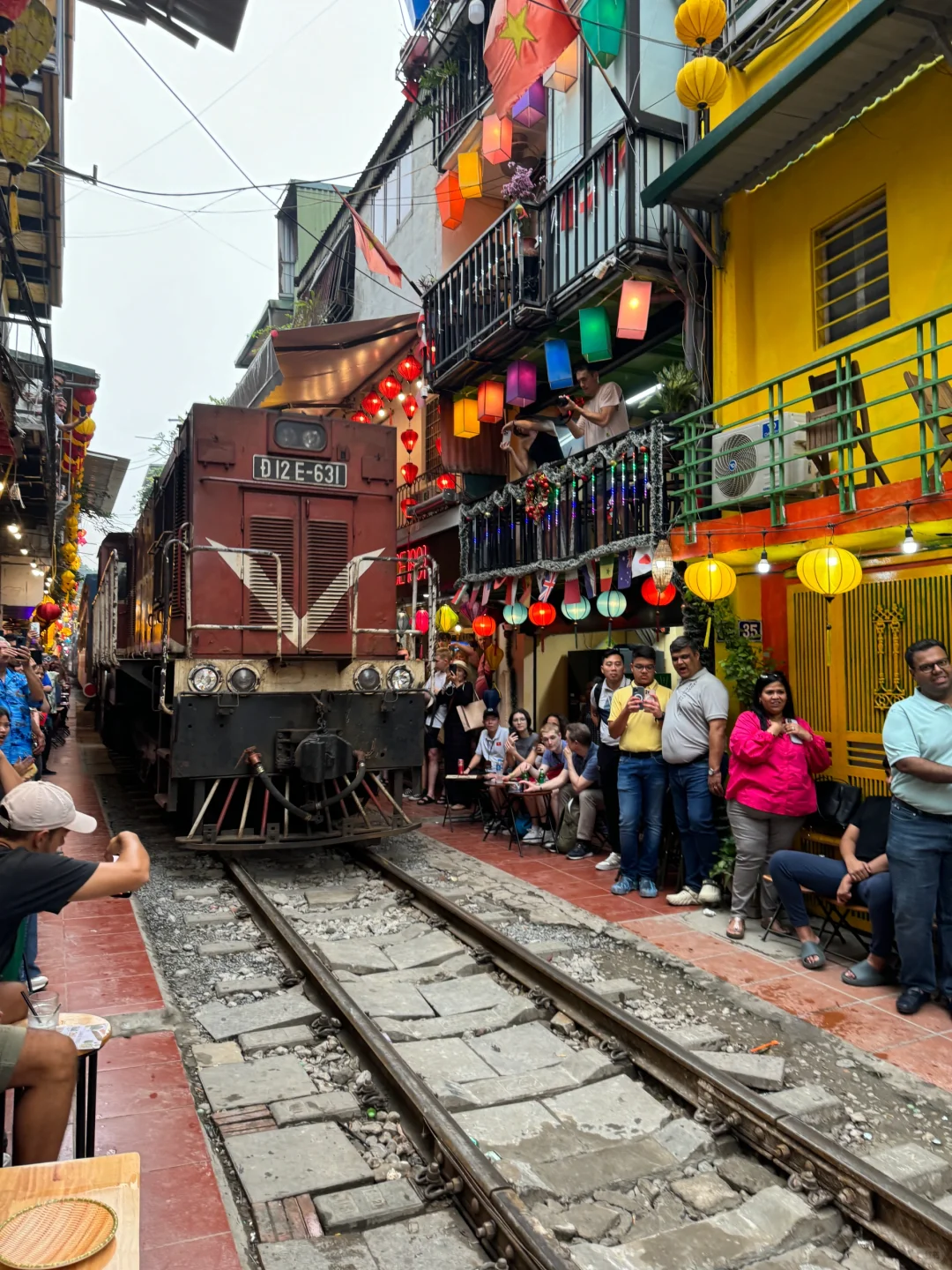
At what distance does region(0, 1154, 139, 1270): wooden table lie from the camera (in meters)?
1.77

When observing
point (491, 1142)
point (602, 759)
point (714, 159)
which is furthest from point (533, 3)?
point (491, 1142)

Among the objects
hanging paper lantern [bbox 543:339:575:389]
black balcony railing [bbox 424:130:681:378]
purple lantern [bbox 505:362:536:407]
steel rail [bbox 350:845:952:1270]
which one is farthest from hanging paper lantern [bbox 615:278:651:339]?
steel rail [bbox 350:845:952:1270]

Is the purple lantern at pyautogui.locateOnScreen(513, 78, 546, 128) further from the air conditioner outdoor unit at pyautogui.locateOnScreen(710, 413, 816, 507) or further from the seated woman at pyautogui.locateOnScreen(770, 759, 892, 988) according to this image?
the seated woman at pyautogui.locateOnScreen(770, 759, 892, 988)

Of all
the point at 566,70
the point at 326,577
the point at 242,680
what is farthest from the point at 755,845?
the point at 566,70

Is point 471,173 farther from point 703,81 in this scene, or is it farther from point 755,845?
point 755,845

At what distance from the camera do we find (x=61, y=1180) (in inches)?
74.3

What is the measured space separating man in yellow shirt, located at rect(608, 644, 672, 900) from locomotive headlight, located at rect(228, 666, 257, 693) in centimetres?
295

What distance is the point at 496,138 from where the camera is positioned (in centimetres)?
1045

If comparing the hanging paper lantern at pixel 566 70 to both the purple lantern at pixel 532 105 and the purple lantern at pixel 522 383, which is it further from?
the purple lantern at pixel 522 383

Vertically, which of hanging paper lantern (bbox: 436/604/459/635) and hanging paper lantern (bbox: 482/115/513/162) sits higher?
A: hanging paper lantern (bbox: 482/115/513/162)

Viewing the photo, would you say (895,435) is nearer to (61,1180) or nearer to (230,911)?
(230,911)

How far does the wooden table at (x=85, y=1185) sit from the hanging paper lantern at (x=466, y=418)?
10.8m

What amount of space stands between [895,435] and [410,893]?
5.07 meters

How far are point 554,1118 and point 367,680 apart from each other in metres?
4.62
